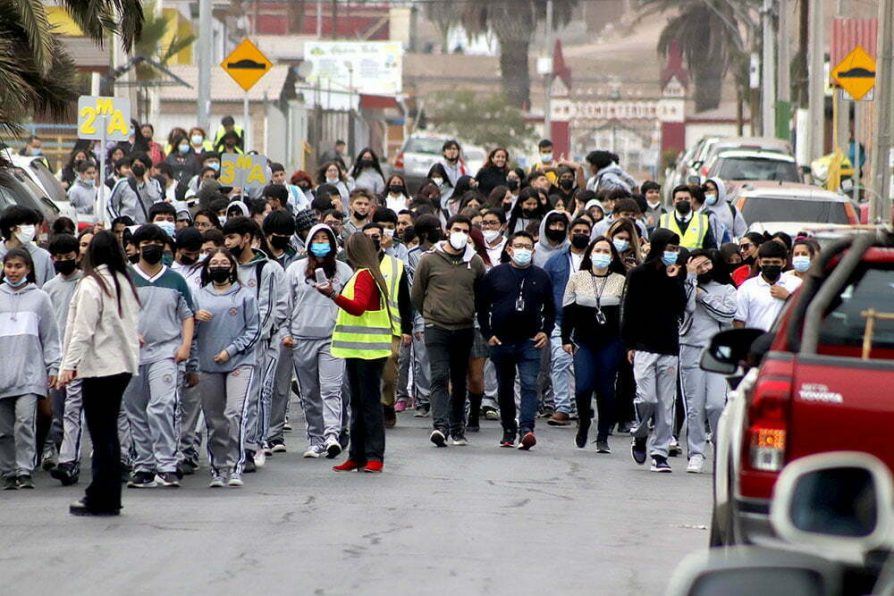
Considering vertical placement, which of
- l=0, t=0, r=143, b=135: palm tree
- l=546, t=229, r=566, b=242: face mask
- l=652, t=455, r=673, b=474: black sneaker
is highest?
l=0, t=0, r=143, b=135: palm tree

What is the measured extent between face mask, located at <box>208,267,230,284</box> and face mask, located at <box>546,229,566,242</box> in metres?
5.40

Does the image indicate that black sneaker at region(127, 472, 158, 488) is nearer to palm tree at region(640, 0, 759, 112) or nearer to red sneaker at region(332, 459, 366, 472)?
red sneaker at region(332, 459, 366, 472)

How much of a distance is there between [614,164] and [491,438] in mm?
8450

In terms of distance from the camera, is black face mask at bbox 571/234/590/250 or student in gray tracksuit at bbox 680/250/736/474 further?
black face mask at bbox 571/234/590/250

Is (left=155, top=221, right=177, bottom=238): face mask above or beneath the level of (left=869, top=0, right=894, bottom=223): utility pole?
beneath

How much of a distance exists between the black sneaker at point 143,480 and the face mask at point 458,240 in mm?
3780

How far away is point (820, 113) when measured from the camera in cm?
3838

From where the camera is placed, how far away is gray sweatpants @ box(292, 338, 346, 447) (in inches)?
591

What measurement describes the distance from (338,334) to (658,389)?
2537mm

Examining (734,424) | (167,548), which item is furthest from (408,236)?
(734,424)

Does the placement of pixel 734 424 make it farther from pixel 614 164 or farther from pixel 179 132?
pixel 179 132

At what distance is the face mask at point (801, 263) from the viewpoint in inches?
593

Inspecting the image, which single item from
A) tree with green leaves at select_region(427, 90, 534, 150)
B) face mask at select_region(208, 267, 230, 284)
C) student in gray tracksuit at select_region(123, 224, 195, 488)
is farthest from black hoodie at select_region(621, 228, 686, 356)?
tree with green leaves at select_region(427, 90, 534, 150)

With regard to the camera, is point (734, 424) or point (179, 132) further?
point (179, 132)
